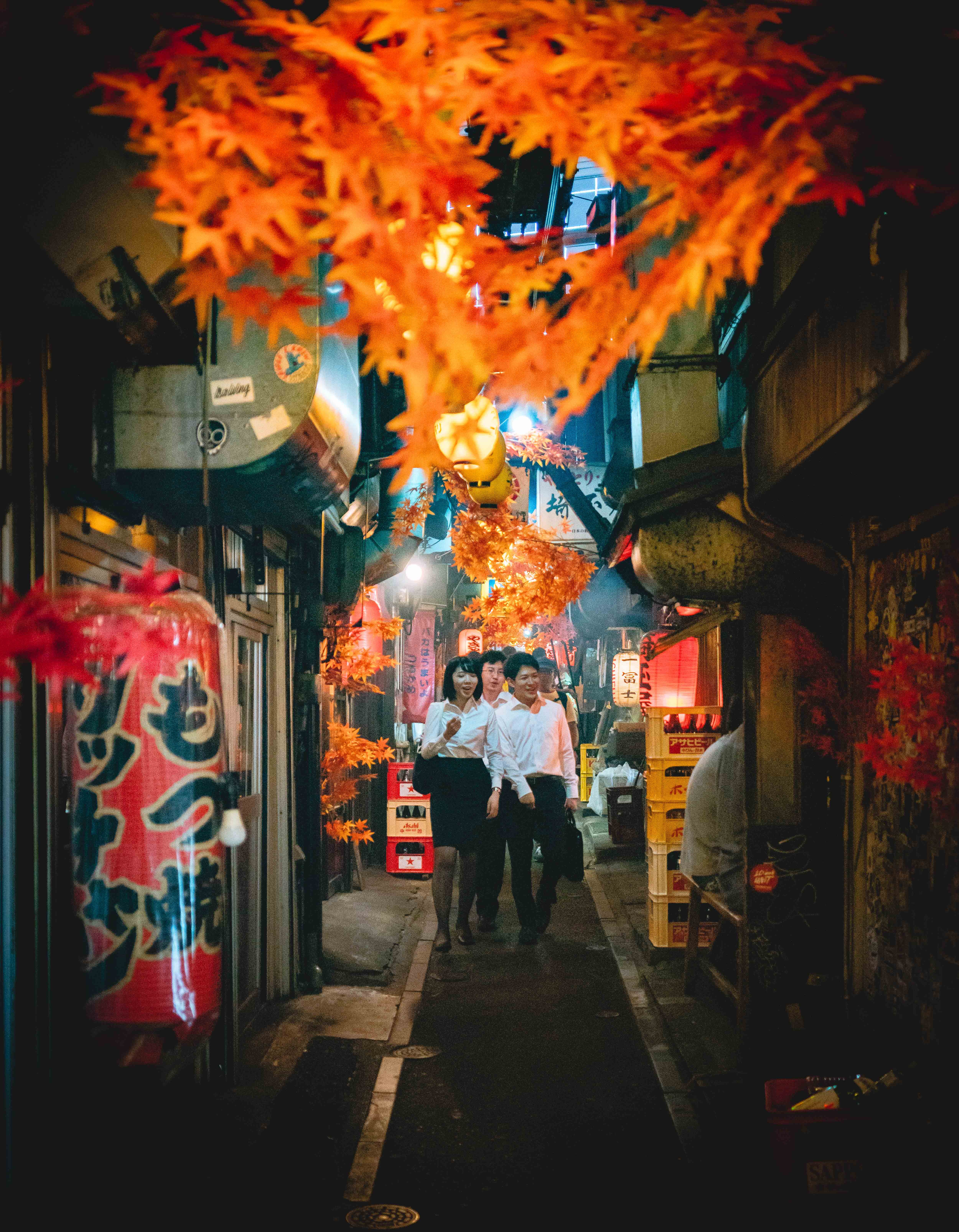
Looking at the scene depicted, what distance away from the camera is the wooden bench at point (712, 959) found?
762 cm

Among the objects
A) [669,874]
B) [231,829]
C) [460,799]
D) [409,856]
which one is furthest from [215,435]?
[409,856]

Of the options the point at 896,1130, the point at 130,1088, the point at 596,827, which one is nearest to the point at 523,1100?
the point at 896,1130

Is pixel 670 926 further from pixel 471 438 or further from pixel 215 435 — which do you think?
pixel 215 435

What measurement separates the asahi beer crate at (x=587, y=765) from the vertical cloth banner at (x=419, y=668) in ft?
16.5

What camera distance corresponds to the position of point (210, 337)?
538cm

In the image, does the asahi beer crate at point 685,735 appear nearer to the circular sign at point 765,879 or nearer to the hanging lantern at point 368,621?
the circular sign at point 765,879

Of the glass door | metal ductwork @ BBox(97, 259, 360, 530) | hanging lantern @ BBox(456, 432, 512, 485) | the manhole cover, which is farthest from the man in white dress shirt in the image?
metal ductwork @ BBox(97, 259, 360, 530)

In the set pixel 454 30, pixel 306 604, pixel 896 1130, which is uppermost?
pixel 454 30

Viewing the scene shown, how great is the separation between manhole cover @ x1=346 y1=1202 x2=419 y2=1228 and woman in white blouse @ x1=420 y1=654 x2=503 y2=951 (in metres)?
5.49

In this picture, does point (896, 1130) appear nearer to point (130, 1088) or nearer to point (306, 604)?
point (130, 1088)

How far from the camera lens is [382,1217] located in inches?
207

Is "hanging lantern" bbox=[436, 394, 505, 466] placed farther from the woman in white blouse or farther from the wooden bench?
the wooden bench

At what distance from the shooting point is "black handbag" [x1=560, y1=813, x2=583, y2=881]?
11.6 meters

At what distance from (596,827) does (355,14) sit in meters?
19.3
